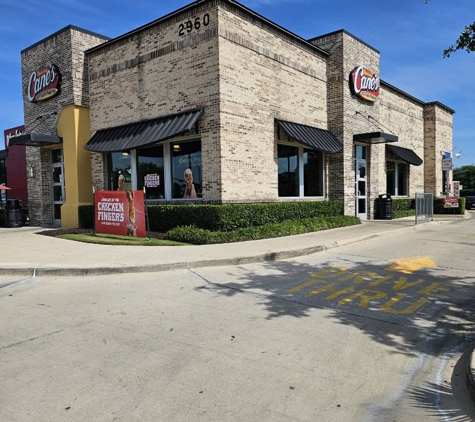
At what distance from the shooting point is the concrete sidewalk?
25.7 ft

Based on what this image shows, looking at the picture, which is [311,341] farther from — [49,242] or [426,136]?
[426,136]

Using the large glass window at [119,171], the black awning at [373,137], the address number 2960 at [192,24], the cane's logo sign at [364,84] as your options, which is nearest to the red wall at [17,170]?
the large glass window at [119,171]

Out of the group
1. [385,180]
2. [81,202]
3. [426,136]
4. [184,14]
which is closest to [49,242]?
[81,202]

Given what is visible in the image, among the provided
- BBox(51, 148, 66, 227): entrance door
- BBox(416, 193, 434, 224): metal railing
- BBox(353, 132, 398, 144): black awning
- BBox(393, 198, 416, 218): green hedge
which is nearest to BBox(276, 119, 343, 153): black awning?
BBox(353, 132, 398, 144): black awning

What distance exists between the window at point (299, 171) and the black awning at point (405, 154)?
6.69 meters

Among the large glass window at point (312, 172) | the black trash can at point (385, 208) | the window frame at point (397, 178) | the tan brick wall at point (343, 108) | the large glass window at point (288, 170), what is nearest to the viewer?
the large glass window at point (288, 170)

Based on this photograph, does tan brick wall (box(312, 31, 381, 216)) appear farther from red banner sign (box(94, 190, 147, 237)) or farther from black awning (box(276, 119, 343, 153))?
red banner sign (box(94, 190, 147, 237))

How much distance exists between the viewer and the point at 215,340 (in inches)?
170

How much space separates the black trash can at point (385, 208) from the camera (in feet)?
62.7

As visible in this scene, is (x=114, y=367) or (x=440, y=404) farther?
(x=114, y=367)

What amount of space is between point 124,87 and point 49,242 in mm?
6896

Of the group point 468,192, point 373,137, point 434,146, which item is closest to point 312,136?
point 373,137

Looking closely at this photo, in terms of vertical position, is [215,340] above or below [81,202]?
below

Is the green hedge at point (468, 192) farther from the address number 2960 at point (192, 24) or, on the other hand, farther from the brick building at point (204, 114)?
the address number 2960 at point (192, 24)
